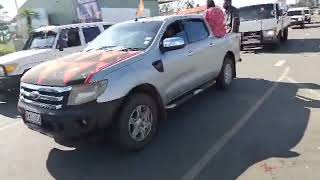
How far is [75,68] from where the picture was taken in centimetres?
562

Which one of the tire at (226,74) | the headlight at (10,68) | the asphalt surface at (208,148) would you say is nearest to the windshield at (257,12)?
the tire at (226,74)

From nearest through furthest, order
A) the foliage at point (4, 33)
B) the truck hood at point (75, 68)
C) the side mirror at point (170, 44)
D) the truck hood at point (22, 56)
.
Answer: the truck hood at point (75, 68), the side mirror at point (170, 44), the truck hood at point (22, 56), the foliage at point (4, 33)

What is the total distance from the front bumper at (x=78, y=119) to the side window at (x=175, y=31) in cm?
204

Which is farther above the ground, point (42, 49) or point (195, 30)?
point (195, 30)

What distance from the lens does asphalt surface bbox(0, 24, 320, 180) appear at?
16.4 ft

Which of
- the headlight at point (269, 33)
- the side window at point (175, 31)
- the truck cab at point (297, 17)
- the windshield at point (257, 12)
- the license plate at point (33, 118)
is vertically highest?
the side window at point (175, 31)

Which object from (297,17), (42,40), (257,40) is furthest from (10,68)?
(297,17)

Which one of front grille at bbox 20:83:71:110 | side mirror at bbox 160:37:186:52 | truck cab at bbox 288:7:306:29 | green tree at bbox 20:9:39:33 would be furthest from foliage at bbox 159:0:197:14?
front grille at bbox 20:83:71:110

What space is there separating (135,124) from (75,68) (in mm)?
1092

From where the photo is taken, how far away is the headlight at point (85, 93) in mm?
5195

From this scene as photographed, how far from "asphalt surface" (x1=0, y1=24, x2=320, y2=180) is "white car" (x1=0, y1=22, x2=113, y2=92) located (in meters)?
1.43

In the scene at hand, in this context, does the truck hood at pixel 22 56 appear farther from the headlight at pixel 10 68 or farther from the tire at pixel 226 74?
the tire at pixel 226 74

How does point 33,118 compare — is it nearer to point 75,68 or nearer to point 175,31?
point 75,68

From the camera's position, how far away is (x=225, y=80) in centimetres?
927
